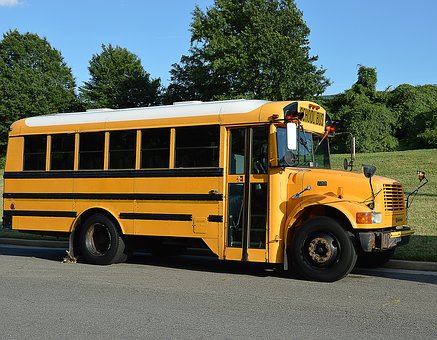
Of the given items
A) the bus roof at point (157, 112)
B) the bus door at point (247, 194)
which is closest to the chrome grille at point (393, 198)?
the bus door at point (247, 194)

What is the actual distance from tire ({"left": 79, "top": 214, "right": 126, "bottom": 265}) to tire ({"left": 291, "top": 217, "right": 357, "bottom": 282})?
126 inches

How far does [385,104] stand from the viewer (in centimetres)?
3659

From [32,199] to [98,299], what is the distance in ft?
13.5

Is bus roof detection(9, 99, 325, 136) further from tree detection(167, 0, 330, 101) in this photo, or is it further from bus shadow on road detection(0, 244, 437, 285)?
tree detection(167, 0, 330, 101)

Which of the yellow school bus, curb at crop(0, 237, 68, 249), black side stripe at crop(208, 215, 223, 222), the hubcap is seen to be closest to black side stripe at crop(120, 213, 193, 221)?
the yellow school bus

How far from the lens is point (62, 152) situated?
10297mm

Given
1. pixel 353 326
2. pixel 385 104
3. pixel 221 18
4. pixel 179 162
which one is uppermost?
pixel 221 18

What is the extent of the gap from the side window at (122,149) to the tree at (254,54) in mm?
30059

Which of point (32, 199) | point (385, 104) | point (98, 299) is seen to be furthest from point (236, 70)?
point (98, 299)

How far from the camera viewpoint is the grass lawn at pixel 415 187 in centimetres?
1025

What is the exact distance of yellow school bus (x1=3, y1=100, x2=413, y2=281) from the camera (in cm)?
806

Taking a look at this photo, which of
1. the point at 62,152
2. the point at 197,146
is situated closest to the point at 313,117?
the point at 197,146

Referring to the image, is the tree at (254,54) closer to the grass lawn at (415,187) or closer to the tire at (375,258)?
the grass lawn at (415,187)

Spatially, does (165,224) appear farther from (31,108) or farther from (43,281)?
(31,108)
